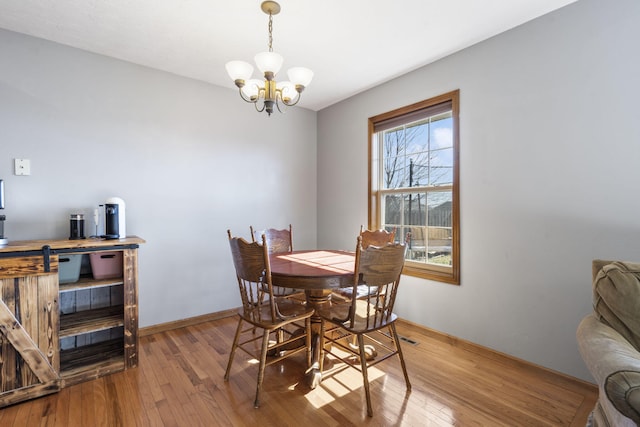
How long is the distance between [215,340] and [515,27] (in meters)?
3.52

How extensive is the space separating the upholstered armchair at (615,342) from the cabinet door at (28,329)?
9.26 feet

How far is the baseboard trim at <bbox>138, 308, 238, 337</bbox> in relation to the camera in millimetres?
2807

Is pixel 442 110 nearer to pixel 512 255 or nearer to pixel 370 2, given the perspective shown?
pixel 370 2

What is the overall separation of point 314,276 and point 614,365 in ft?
4.25

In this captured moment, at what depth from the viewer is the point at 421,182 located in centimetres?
296

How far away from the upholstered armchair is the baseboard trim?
118 inches

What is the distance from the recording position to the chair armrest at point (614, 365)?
879 mm

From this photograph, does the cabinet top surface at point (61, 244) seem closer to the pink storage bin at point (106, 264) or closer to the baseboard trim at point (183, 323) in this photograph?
the pink storage bin at point (106, 264)

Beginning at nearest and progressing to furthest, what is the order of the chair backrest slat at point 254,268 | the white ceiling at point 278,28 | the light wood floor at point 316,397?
the light wood floor at point 316,397 → the chair backrest slat at point 254,268 → the white ceiling at point 278,28

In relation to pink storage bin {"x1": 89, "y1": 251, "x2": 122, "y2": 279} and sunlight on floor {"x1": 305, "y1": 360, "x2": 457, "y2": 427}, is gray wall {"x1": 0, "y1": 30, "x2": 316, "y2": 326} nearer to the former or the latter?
pink storage bin {"x1": 89, "y1": 251, "x2": 122, "y2": 279}

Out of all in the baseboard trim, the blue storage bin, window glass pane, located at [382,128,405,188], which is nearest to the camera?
the blue storage bin

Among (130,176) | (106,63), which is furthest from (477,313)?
(106,63)

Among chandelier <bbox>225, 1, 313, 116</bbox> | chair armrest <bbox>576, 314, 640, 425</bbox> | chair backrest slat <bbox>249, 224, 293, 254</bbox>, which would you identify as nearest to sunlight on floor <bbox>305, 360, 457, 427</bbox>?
chair armrest <bbox>576, 314, 640, 425</bbox>

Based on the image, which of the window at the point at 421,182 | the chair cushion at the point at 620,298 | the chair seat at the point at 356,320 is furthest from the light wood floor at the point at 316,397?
the window at the point at 421,182
